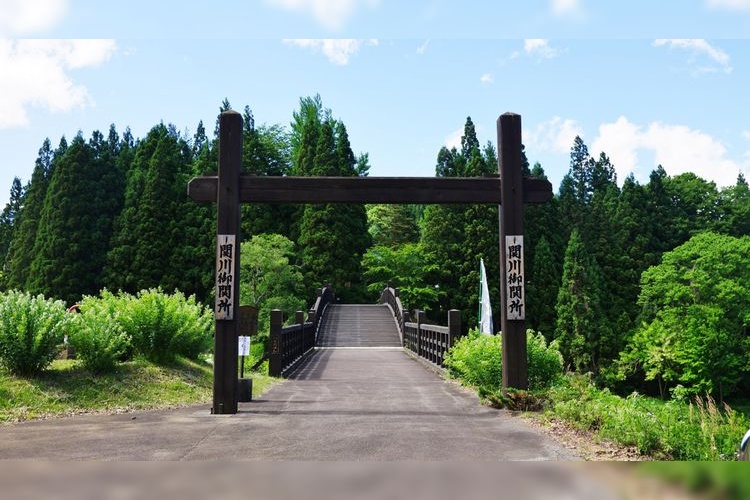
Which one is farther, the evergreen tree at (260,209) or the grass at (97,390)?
the evergreen tree at (260,209)

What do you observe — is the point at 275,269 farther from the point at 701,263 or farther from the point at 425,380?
the point at 701,263

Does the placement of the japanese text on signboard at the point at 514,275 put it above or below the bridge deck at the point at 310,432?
above

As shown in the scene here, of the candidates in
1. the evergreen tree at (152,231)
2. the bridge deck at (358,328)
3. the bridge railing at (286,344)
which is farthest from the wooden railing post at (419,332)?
the evergreen tree at (152,231)

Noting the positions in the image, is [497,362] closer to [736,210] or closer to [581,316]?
[581,316]

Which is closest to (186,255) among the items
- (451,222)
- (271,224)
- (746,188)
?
(271,224)

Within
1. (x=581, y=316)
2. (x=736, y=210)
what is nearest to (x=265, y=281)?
(x=581, y=316)

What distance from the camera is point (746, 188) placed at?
144 ft

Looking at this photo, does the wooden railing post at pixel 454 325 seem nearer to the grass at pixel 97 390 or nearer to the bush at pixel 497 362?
the bush at pixel 497 362

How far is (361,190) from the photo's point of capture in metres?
8.55

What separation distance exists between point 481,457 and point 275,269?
2501cm

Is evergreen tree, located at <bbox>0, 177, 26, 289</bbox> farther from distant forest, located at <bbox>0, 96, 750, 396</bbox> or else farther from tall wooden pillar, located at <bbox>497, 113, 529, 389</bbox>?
tall wooden pillar, located at <bbox>497, 113, 529, 389</bbox>

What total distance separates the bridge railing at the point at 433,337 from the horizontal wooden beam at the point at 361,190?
470cm

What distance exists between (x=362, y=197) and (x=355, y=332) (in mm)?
17785

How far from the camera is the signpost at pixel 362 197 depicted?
823cm
